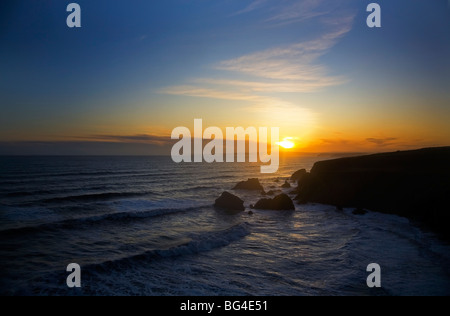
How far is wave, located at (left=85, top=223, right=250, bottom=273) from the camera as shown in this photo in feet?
46.9

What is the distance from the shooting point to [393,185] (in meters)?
Result: 28.6

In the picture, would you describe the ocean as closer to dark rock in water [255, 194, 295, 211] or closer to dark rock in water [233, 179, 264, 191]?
dark rock in water [255, 194, 295, 211]

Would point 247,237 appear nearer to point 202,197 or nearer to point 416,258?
point 416,258

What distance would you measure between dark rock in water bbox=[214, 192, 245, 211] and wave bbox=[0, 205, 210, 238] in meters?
3.04

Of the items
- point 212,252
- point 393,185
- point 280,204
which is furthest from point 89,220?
point 393,185

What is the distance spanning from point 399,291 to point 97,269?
1449cm

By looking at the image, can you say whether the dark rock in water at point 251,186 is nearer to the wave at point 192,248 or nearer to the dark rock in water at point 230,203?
the dark rock in water at point 230,203

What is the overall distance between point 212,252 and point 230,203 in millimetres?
15270

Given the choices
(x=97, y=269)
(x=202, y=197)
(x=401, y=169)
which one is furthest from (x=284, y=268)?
(x=202, y=197)

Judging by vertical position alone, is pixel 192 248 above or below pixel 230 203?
below

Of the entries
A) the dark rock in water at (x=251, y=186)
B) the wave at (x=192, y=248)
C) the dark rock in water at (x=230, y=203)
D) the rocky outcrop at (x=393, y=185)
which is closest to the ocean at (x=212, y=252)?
the wave at (x=192, y=248)

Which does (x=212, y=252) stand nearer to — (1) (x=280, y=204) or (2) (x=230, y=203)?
(2) (x=230, y=203)

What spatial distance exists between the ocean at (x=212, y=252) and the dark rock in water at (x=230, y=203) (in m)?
2.74

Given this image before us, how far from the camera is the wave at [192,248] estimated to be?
14281mm
